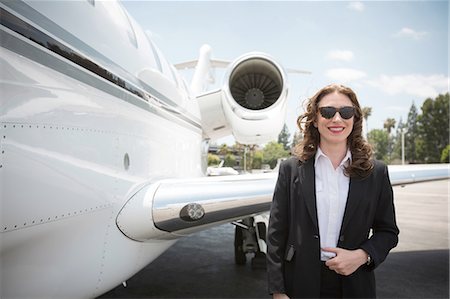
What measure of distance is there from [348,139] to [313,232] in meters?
0.51

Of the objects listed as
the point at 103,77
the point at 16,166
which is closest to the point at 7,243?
the point at 16,166

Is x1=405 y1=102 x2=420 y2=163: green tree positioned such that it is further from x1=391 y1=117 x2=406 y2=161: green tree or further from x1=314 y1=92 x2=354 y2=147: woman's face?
x1=314 y1=92 x2=354 y2=147: woman's face

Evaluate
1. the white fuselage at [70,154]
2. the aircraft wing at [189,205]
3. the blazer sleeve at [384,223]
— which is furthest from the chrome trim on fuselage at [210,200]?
the blazer sleeve at [384,223]

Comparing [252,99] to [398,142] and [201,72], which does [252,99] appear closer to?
[201,72]

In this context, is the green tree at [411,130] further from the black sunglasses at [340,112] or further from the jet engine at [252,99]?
the black sunglasses at [340,112]

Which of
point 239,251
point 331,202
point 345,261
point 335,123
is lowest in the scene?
point 239,251

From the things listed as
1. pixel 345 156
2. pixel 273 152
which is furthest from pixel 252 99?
pixel 273 152

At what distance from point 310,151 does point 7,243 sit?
150 centimetres

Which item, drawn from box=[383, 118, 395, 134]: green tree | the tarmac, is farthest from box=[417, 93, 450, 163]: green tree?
the tarmac

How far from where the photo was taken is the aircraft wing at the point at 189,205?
2734 mm

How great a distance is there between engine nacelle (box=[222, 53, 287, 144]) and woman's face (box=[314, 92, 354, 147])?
3957 millimetres

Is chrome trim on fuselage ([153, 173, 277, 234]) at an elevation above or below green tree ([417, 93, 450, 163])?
below

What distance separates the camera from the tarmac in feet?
14.1

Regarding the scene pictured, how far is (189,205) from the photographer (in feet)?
9.35
